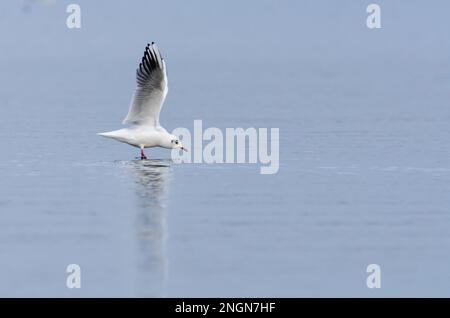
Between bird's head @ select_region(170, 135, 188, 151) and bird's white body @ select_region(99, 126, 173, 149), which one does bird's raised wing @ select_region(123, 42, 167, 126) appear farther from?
bird's head @ select_region(170, 135, 188, 151)

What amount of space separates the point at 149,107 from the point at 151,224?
7.43 metres

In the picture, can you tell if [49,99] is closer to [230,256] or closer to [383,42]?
[230,256]

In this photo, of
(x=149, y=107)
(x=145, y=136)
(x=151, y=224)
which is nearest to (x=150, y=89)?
(x=149, y=107)

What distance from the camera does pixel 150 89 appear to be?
29.6 meters

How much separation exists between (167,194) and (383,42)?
11489 centimetres

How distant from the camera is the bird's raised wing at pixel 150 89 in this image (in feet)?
96.9

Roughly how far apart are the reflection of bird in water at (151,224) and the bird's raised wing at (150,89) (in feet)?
2.99

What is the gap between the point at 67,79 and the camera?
69375 millimetres

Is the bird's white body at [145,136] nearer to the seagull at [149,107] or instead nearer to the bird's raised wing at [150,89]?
the seagull at [149,107]

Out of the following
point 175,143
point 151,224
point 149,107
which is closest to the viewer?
point 151,224

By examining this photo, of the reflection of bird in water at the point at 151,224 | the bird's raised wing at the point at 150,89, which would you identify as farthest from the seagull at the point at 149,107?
the reflection of bird in water at the point at 151,224

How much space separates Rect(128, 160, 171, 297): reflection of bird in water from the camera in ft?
61.8

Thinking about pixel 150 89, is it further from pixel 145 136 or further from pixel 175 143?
pixel 175 143

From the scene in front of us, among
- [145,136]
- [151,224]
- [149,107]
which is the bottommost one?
[151,224]
